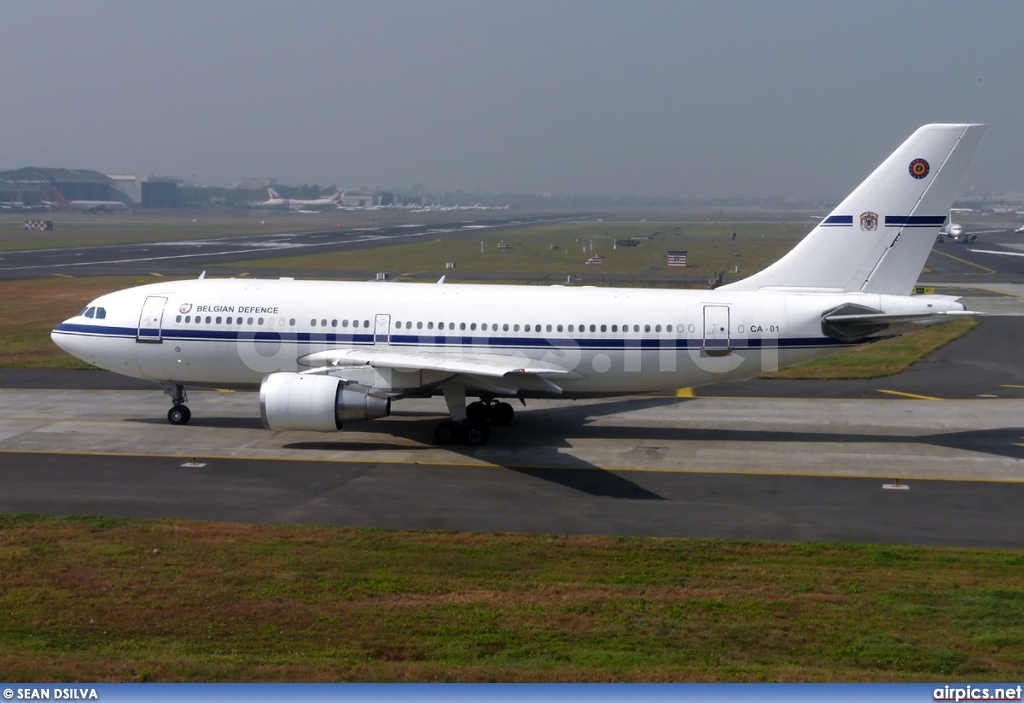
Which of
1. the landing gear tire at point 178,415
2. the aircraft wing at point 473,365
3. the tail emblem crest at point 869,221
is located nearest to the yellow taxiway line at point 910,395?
the tail emblem crest at point 869,221

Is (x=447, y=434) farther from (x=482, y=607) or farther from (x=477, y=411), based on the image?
(x=482, y=607)

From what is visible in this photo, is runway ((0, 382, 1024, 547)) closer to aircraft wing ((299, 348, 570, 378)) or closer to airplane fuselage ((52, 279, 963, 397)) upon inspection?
airplane fuselage ((52, 279, 963, 397))

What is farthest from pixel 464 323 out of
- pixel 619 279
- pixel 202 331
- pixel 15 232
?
pixel 15 232

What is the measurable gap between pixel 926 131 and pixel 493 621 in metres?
20.8

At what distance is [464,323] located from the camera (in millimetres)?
29281

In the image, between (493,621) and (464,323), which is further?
(464,323)

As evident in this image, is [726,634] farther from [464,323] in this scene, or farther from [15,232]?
[15,232]

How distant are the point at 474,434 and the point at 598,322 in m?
4.94

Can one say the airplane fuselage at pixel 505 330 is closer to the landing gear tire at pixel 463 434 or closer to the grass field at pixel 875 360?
the landing gear tire at pixel 463 434

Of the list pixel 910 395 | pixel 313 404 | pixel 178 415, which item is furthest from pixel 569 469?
pixel 910 395

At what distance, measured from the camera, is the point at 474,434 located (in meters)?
28.8

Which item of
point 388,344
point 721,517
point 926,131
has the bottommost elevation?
point 721,517

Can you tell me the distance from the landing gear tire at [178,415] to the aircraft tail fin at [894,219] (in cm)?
1936

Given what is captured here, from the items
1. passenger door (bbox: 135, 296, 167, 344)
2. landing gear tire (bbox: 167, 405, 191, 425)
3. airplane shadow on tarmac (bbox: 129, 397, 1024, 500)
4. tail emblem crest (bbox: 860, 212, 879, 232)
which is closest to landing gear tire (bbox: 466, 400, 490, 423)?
airplane shadow on tarmac (bbox: 129, 397, 1024, 500)
